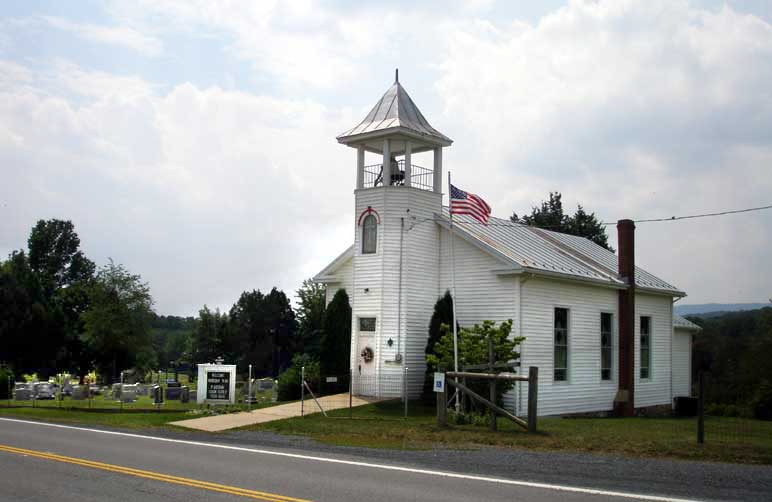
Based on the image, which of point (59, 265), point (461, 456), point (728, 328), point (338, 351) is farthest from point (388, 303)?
point (59, 265)

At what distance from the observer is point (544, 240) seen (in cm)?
3203

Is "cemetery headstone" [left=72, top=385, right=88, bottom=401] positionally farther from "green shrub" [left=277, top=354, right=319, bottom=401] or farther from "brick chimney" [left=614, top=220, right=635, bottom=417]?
"brick chimney" [left=614, top=220, right=635, bottom=417]

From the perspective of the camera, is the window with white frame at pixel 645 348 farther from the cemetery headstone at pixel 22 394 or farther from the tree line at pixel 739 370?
the cemetery headstone at pixel 22 394

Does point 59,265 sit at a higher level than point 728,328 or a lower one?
higher

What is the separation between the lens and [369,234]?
1044 inches

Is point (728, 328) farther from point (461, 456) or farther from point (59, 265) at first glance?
point (59, 265)

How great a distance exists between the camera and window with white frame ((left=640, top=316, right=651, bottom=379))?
3156cm

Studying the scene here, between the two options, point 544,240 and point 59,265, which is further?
point 59,265

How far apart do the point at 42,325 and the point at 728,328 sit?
179ft

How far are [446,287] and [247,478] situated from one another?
1607cm

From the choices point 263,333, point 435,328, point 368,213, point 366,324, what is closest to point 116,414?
point 366,324

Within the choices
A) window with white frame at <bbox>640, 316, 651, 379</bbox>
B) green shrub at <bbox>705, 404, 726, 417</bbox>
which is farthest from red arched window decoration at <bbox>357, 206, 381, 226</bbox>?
green shrub at <bbox>705, 404, 726, 417</bbox>

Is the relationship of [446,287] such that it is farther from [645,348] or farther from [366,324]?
[645,348]

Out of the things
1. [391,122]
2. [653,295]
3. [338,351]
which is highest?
[391,122]
